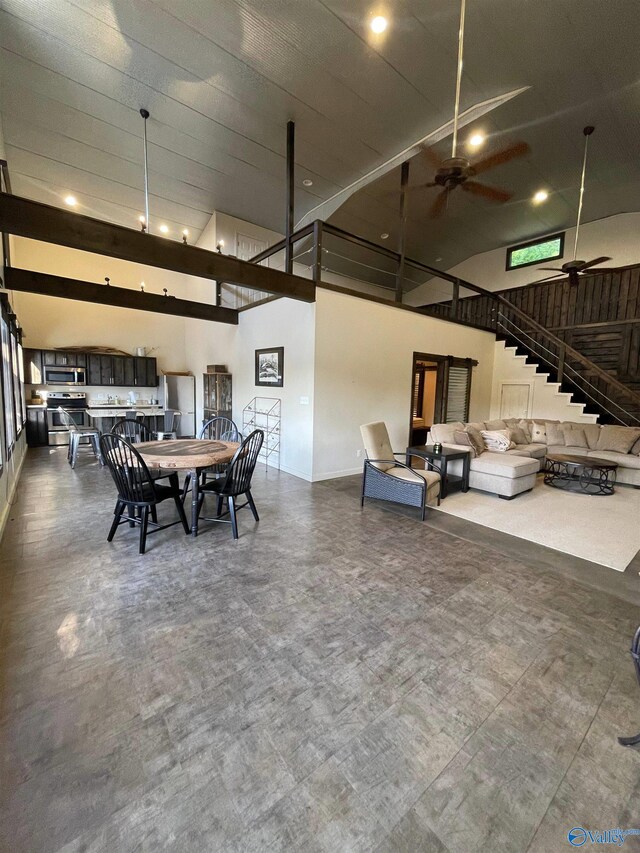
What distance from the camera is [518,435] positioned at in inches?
257

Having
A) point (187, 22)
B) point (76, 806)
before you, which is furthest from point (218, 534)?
point (187, 22)

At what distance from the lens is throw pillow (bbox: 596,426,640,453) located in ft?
18.8

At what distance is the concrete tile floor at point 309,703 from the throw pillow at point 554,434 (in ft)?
14.7

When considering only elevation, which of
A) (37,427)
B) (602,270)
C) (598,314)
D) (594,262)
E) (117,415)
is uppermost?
(602,270)

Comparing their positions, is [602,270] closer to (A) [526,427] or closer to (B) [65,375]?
(A) [526,427]

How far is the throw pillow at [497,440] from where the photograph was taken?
5480 millimetres

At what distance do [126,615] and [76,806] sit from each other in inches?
42.8

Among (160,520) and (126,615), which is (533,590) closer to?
(126,615)

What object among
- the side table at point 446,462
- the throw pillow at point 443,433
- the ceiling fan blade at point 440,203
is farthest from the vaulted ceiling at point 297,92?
the side table at point 446,462

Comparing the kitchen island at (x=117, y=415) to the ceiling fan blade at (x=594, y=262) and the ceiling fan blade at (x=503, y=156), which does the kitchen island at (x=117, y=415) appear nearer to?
the ceiling fan blade at (x=503, y=156)

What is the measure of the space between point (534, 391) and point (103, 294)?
9.30 metres

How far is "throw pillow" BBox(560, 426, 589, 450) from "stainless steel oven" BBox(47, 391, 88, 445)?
10.2 meters

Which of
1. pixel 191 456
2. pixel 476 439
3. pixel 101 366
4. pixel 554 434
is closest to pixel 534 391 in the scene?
pixel 554 434

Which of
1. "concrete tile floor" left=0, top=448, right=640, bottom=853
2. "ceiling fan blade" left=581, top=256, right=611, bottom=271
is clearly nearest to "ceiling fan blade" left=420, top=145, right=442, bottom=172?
"ceiling fan blade" left=581, top=256, right=611, bottom=271
